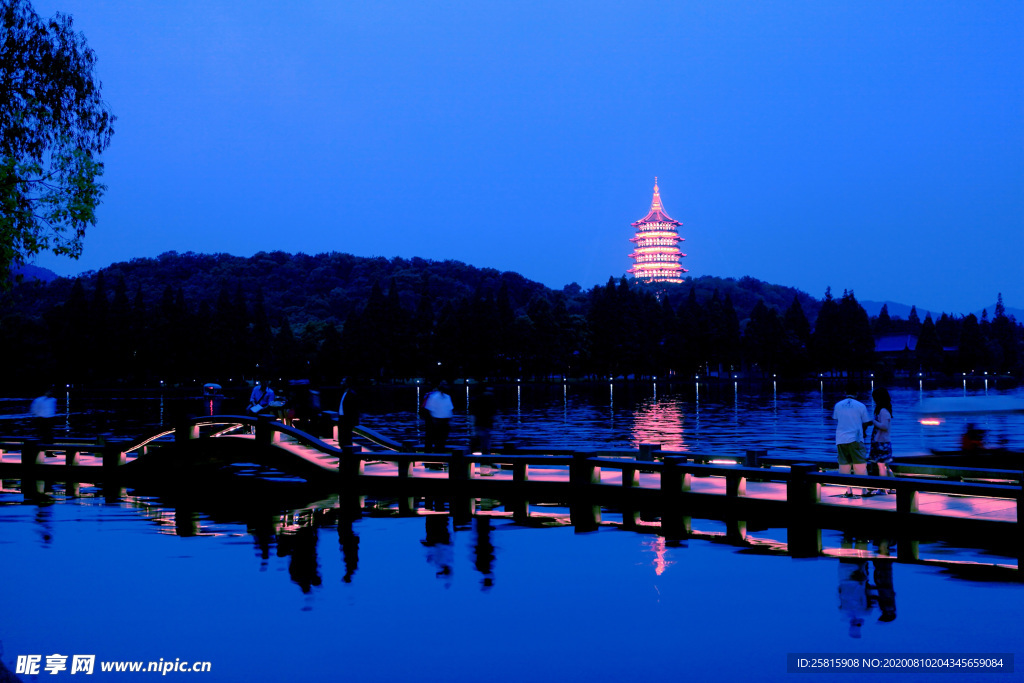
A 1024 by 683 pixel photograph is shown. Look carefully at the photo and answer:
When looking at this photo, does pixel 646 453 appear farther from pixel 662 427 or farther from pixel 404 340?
pixel 404 340

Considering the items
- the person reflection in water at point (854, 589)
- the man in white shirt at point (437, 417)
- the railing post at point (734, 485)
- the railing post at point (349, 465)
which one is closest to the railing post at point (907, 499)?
the person reflection in water at point (854, 589)

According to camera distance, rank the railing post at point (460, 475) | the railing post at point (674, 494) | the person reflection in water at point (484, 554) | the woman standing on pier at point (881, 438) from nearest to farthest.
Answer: the person reflection in water at point (484, 554)
the woman standing on pier at point (881, 438)
the railing post at point (674, 494)
the railing post at point (460, 475)

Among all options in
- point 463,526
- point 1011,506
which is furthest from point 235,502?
point 1011,506

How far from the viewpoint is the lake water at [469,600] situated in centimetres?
905

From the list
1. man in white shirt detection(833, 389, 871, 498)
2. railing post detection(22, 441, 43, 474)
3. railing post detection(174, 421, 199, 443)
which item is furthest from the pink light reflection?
railing post detection(22, 441, 43, 474)

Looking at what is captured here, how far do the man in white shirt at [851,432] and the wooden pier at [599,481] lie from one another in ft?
1.20

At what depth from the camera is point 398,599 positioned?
11.2 m

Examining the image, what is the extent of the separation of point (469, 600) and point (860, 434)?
7707 millimetres

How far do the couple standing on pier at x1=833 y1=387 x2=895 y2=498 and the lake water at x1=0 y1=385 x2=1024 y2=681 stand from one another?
1599 millimetres

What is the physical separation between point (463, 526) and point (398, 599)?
5215 mm

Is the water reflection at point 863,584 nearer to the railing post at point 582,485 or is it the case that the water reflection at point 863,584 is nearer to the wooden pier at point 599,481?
the wooden pier at point 599,481

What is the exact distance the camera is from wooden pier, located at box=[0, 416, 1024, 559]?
1394 centimetres

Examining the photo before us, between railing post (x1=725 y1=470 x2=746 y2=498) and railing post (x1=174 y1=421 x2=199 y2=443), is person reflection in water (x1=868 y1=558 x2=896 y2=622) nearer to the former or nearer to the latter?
railing post (x1=725 y1=470 x2=746 y2=498)

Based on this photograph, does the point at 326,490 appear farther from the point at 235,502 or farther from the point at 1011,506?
the point at 1011,506
